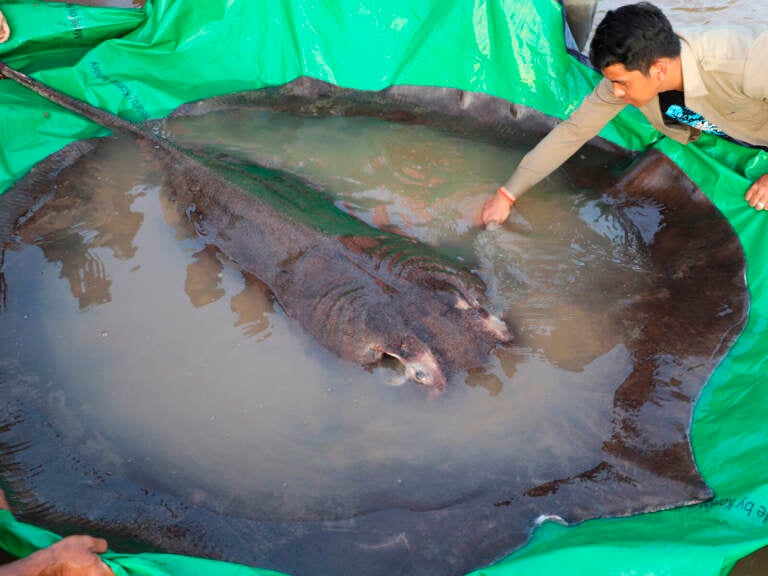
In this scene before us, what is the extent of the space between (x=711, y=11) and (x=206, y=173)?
270 inches

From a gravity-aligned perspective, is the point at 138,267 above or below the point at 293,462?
above

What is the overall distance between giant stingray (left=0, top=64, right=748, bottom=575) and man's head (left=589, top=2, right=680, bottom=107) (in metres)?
1.16

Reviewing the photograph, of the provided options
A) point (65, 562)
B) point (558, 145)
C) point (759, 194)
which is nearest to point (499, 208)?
point (558, 145)

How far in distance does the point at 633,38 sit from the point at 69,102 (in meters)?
4.10

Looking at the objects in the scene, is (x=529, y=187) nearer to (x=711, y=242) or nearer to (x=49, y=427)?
(x=711, y=242)

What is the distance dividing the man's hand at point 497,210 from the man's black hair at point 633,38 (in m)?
1.13

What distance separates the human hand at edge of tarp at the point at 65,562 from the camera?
205cm

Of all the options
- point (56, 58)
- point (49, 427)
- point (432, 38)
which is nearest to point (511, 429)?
point (49, 427)

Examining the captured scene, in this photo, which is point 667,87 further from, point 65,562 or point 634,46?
point 65,562

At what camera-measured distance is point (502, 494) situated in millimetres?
2707

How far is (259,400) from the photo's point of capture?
10.6 feet

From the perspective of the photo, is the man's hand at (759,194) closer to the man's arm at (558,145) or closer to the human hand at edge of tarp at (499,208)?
the man's arm at (558,145)

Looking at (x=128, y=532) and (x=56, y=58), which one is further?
(x=56, y=58)

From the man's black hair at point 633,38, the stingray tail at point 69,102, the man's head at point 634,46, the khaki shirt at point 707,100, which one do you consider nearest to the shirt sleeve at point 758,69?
the khaki shirt at point 707,100
